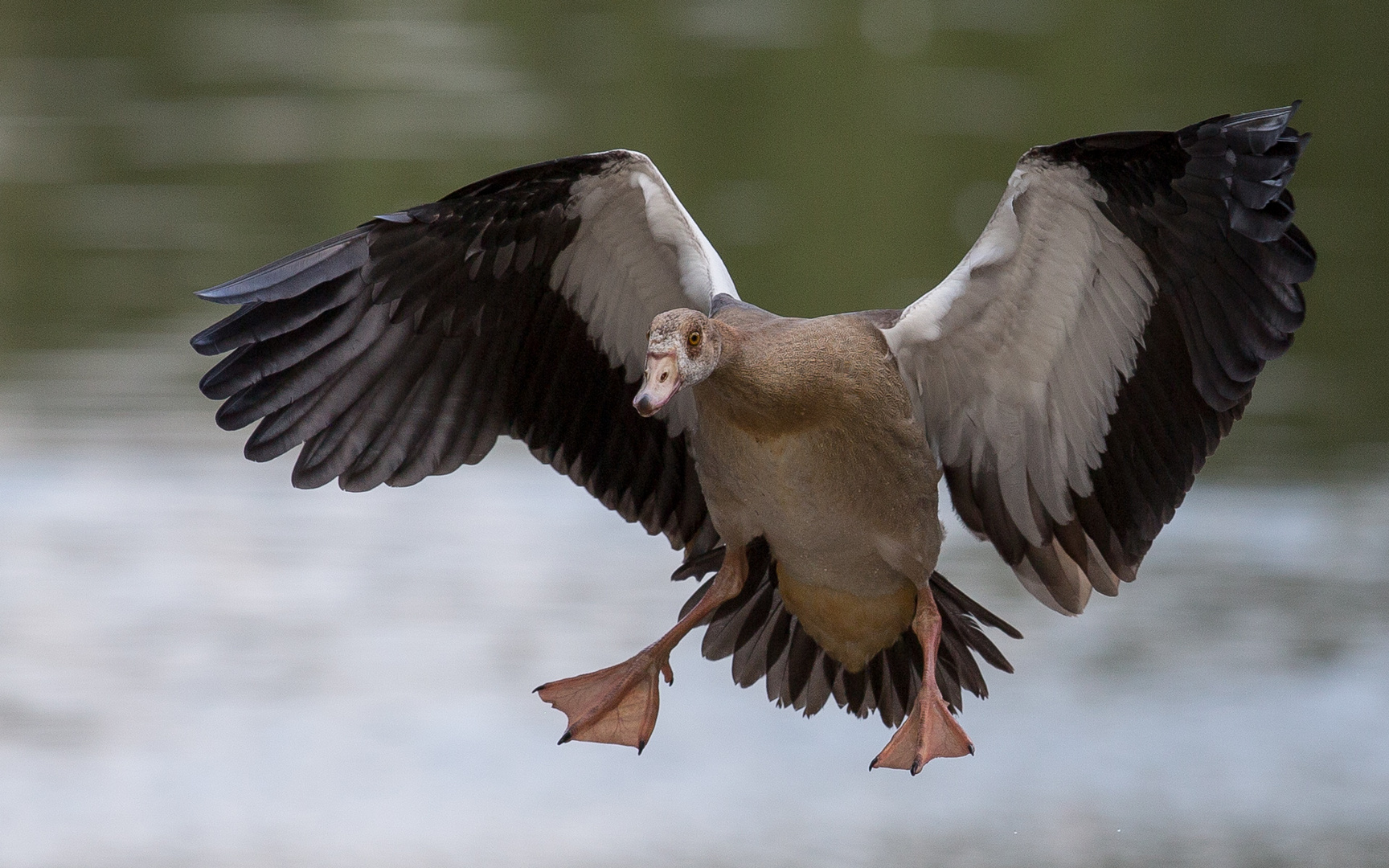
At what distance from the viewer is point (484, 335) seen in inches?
210

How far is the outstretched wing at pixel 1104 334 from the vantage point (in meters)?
4.58

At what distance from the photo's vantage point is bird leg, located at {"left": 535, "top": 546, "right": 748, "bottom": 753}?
5.18m

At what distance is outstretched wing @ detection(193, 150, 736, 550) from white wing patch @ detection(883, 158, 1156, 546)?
679 millimetres

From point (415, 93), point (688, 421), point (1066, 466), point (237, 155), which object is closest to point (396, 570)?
point (688, 421)

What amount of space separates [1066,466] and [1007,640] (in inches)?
69.9

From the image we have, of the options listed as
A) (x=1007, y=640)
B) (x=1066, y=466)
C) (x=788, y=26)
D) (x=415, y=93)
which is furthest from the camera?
(x=788, y=26)

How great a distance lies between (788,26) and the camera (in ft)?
50.0

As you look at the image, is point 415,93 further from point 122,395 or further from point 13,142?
point 122,395

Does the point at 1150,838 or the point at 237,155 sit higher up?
the point at 237,155

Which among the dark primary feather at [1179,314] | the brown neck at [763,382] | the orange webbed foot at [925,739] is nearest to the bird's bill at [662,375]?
the brown neck at [763,382]

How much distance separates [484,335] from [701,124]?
25.5 ft

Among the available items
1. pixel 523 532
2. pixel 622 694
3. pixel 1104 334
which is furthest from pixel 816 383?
pixel 523 532

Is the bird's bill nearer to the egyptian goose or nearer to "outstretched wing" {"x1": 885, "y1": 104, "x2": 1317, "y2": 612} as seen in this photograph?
the egyptian goose

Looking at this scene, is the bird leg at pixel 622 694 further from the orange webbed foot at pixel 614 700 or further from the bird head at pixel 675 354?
the bird head at pixel 675 354
